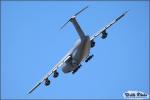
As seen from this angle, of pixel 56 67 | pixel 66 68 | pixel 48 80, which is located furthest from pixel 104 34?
pixel 48 80

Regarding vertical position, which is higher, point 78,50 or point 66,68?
point 78,50

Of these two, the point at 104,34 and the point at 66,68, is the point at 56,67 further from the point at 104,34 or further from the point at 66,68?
the point at 104,34

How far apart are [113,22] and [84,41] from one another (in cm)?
1125

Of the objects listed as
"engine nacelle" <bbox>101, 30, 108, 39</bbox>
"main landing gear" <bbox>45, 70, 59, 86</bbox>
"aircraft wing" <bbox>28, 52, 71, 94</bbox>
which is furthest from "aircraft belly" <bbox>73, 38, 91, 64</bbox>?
"main landing gear" <bbox>45, 70, 59, 86</bbox>

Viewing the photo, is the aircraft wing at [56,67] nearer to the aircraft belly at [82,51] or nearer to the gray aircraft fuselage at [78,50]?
the gray aircraft fuselage at [78,50]

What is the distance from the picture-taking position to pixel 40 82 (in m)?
85.5

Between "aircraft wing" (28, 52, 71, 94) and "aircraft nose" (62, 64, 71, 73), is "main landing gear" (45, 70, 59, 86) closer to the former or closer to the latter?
"aircraft wing" (28, 52, 71, 94)

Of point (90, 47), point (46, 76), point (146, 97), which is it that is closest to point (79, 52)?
point (90, 47)

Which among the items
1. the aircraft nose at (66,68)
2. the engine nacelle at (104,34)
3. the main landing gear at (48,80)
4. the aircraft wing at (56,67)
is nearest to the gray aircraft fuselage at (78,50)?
the aircraft nose at (66,68)

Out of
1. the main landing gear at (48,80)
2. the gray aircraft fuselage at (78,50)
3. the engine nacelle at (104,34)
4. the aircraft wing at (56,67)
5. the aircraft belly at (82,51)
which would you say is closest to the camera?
the aircraft belly at (82,51)

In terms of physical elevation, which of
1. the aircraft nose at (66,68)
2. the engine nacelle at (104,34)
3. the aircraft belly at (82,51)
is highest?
→ the engine nacelle at (104,34)

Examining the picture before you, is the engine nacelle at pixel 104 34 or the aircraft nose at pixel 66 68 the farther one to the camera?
the engine nacelle at pixel 104 34

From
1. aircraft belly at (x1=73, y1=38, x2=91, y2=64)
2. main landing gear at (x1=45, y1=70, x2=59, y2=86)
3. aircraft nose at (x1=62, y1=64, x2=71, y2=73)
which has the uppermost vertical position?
aircraft belly at (x1=73, y1=38, x2=91, y2=64)

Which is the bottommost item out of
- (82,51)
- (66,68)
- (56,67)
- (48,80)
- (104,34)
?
(48,80)
